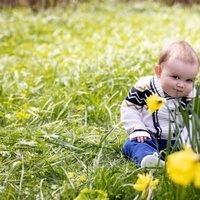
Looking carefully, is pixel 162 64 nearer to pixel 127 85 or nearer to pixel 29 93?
pixel 127 85

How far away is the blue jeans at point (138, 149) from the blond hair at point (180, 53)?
0.45 m

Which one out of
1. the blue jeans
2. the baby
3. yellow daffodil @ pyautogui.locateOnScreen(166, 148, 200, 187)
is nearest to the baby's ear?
the baby

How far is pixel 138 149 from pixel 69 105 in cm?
121

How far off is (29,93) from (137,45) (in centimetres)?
252

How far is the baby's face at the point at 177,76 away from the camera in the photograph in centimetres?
284

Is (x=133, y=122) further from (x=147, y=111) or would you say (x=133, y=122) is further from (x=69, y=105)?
(x=69, y=105)

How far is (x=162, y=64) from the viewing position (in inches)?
116

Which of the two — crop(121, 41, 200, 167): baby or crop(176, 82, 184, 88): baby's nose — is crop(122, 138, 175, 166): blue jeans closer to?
crop(121, 41, 200, 167): baby

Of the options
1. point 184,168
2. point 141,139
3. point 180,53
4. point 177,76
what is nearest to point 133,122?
point 141,139

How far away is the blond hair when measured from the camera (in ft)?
9.35

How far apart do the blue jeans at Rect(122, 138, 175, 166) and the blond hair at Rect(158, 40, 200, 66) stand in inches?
17.9

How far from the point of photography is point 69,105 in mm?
3820

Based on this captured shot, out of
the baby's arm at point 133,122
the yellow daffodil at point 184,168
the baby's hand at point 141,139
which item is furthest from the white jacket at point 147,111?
the yellow daffodil at point 184,168

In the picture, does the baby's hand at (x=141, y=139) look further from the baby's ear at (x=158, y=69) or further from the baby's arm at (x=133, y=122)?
the baby's ear at (x=158, y=69)
